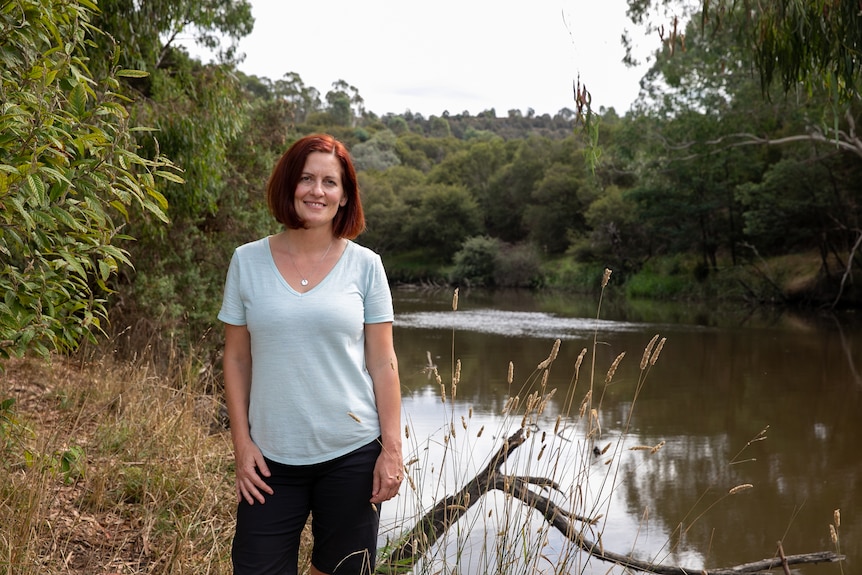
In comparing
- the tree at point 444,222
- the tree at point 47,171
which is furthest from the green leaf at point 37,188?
the tree at point 444,222

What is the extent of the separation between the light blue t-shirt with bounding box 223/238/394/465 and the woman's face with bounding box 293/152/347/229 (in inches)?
5.6

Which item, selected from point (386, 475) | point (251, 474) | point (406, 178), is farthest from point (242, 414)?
point (406, 178)

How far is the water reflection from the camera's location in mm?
4688

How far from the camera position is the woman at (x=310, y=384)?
1.85 metres

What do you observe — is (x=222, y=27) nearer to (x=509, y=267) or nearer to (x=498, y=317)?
(x=498, y=317)

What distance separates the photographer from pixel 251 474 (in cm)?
183

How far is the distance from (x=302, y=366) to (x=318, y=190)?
41cm

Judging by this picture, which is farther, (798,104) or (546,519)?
(798,104)

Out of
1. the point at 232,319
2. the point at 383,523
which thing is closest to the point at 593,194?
the point at 383,523

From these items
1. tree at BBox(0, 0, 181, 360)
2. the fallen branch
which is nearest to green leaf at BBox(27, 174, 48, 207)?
tree at BBox(0, 0, 181, 360)

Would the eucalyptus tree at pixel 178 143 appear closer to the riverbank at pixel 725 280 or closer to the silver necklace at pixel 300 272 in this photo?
the silver necklace at pixel 300 272

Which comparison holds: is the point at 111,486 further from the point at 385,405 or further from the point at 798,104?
the point at 798,104

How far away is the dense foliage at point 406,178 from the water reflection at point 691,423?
1.09m

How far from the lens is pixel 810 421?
7.81m
